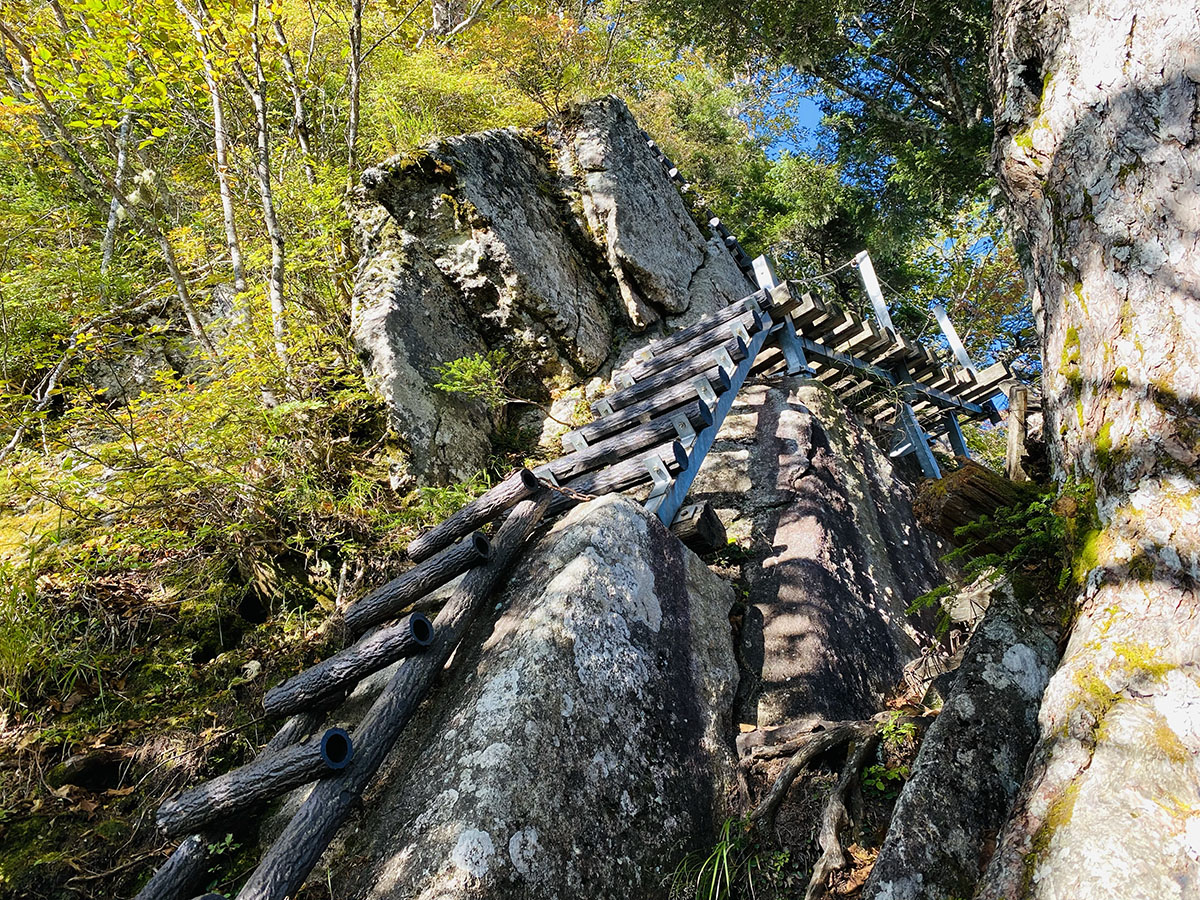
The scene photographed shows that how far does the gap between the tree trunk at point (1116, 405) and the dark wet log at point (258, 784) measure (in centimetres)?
247

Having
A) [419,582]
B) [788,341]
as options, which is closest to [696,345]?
[788,341]

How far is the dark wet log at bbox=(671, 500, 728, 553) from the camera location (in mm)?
4930

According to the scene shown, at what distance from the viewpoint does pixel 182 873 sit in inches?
109

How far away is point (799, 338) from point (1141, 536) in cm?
614

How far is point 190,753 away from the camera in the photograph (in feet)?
11.6

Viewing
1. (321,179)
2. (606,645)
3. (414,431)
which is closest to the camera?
(606,645)

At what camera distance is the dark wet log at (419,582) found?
3.92 metres

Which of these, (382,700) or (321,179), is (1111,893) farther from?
(321,179)

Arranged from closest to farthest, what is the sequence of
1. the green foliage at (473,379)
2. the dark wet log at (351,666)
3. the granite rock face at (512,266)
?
the dark wet log at (351,666) → the green foliage at (473,379) → the granite rock face at (512,266)

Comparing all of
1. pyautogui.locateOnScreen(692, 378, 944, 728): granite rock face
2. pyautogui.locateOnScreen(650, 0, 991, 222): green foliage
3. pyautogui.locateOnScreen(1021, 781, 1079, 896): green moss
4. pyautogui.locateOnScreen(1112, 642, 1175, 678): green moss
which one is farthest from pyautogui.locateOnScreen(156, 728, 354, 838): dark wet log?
pyautogui.locateOnScreen(650, 0, 991, 222): green foliage

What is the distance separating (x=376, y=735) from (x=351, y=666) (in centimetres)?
51

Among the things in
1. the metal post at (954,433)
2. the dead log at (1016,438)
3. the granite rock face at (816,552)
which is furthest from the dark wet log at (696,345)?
the metal post at (954,433)

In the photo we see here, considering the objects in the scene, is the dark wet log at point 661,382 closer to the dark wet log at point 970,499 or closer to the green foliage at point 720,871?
the dark wet log at point 970,499

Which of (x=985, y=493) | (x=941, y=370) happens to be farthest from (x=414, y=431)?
(x=941, y=370)
